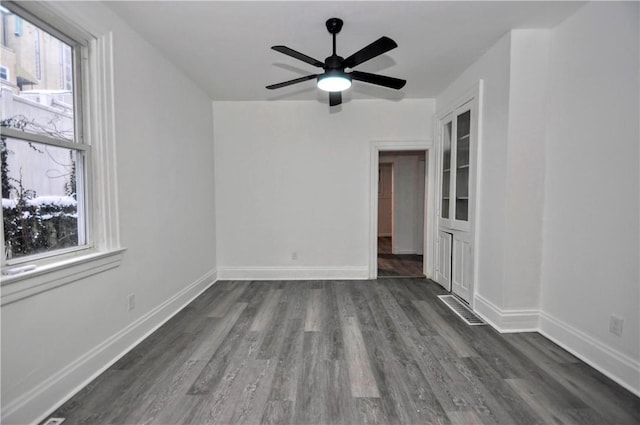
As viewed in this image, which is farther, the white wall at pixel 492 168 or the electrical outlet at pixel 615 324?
the white wall at pixel 492 168

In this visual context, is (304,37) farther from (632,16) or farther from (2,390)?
(2,390)

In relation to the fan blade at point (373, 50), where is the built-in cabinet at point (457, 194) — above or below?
below

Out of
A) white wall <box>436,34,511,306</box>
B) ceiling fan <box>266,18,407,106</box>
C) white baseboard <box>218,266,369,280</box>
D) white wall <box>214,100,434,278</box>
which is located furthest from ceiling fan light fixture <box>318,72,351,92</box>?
white baseboard <box>218,266,369,280</box>

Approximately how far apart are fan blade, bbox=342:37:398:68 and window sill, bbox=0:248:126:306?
2309 millimetres

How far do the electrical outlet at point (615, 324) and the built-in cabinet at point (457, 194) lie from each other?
1144 mm

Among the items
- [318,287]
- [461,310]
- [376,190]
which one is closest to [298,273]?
[318,287]

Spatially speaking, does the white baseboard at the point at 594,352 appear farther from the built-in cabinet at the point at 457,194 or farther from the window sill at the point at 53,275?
the window sill at the point at 53,275

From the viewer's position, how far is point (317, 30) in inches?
92.9

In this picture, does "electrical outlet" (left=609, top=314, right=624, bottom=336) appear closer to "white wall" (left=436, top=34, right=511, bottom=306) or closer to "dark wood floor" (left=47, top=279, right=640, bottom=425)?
"dark wood floor" (left=47, top=279, right=640, bottom=425)

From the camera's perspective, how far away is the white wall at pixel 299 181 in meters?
4.03

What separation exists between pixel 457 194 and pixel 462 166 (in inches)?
13.8

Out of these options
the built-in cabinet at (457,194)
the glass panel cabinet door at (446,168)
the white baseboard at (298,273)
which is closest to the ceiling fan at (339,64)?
the built-in cabinet at (457,194)

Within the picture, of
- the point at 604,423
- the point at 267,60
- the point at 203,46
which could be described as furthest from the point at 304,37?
the point at 604,423

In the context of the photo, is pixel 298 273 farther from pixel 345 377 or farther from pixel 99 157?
pixel 99 157
